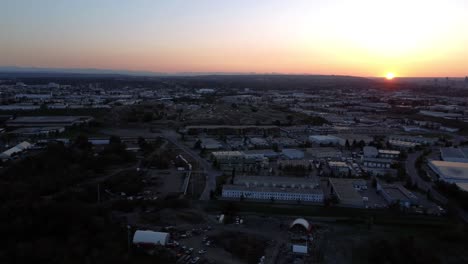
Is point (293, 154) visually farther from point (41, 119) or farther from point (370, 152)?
point (41, 119)

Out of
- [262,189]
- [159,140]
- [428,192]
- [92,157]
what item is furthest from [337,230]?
[159,140]

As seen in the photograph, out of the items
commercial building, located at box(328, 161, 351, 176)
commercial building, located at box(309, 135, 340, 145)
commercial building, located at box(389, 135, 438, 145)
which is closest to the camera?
commercial building, located at box(328, 161, 351, 176)

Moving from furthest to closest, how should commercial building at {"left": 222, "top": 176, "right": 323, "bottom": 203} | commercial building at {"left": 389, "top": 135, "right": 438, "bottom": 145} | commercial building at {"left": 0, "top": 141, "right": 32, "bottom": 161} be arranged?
commercial building at {"left": 389, "top": 135, "right": 438, "bottom": 145}
commercial building at {"left": 0, "top": 141, "right": 32, "bottom": 161}
commercial building at {"left": 222, "top": 176, "right": 323, "bottom": 203}

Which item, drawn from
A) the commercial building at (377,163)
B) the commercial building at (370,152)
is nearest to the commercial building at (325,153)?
the commercial building at (370,152)

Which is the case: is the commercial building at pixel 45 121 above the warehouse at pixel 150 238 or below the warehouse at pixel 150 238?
above

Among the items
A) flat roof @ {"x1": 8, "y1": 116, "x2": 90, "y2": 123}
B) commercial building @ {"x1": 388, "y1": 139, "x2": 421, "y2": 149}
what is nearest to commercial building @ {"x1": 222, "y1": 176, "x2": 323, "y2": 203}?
commercial building @ {"x1": 388, "y1": 139, "x2": 421, "y2": 149}

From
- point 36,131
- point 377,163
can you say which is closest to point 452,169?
point 377,163

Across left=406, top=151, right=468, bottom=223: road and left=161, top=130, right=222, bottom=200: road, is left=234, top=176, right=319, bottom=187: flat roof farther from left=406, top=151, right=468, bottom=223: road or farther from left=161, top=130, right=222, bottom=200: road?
left=406, top=151, right=468, bottom=223: road

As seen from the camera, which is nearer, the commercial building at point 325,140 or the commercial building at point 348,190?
the commercial building at point 348,190

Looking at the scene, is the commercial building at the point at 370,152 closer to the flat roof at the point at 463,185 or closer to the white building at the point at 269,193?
the flat roof at the point at 463,185
